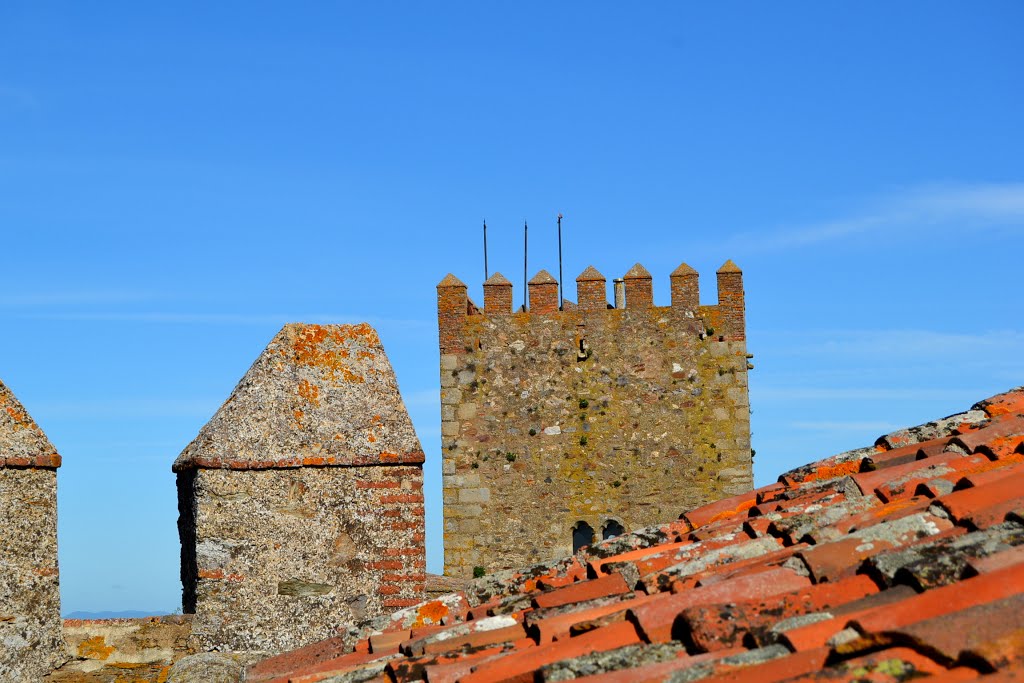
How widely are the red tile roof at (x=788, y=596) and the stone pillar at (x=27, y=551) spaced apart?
1126mm

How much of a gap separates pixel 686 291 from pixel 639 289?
2.63ft

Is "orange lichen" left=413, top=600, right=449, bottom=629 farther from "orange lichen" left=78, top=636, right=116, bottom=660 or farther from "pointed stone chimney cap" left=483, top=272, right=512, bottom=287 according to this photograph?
"pointed stone chimney cap" left=483, top=272, right=512, bottom=287

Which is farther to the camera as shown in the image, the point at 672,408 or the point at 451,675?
the point at 672,408

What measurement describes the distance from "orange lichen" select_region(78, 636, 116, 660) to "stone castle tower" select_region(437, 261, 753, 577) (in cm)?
1456

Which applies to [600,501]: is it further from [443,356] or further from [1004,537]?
[1004,537]

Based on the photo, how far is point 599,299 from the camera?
2120 centimetres

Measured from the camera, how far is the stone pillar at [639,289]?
69.6 feet

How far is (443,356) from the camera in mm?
21219

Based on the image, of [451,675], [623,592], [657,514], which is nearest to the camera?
[451,675]

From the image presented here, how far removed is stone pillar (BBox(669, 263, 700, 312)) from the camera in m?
21.2

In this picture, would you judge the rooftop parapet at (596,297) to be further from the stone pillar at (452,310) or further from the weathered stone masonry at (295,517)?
the weathered stone masonry at (295,517)

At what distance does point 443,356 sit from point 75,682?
50.2ft

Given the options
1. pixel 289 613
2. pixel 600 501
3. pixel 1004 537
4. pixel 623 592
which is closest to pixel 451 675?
pixel 623 592

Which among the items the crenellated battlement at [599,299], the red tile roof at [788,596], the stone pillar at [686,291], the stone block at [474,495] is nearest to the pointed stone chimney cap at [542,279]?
the crenellated battlement at [599,299]
